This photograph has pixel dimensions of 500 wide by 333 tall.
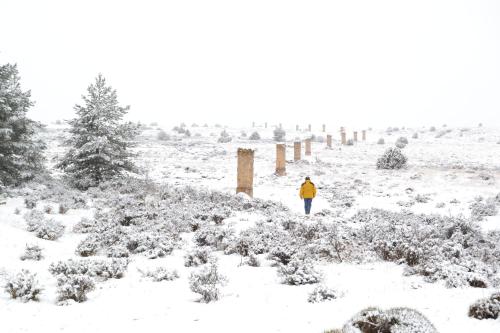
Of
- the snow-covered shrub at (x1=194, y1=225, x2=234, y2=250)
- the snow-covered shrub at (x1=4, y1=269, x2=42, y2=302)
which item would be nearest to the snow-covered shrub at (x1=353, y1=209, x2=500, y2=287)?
the snow-covered shrub at (x1=194, y1=225, x2=234, y2=250)

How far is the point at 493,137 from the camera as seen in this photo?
1750 inches

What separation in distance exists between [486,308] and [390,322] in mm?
1682

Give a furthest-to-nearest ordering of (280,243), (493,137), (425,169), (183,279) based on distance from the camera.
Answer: (493,137)
(425,169)
(280,243)
(183,279)

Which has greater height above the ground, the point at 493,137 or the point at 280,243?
the point at 493,137

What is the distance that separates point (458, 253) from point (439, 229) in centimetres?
198

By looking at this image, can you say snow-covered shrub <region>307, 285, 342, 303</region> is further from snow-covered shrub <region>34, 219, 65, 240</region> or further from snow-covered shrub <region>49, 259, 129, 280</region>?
snow-covered shrub <region>34, 219, 65, 240</region>

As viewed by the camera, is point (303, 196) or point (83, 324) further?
point (303, 196)

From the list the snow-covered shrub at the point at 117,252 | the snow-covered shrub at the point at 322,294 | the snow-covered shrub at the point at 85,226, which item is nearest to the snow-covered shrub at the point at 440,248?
the snow-covered shrub at the point at 322,294

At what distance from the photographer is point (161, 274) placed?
766cm

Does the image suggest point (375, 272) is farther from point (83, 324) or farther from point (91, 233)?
point (91, 233)

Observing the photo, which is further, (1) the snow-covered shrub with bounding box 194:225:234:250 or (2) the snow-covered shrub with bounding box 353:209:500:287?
(1) the snow-covered shrub with bounding box 194:225:234:250

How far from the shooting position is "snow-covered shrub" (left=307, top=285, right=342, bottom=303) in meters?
6.48

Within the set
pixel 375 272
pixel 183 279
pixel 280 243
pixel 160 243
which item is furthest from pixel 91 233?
pixel 375 272

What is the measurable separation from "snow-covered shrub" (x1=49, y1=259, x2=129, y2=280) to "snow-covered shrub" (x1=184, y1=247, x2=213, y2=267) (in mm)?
1211
